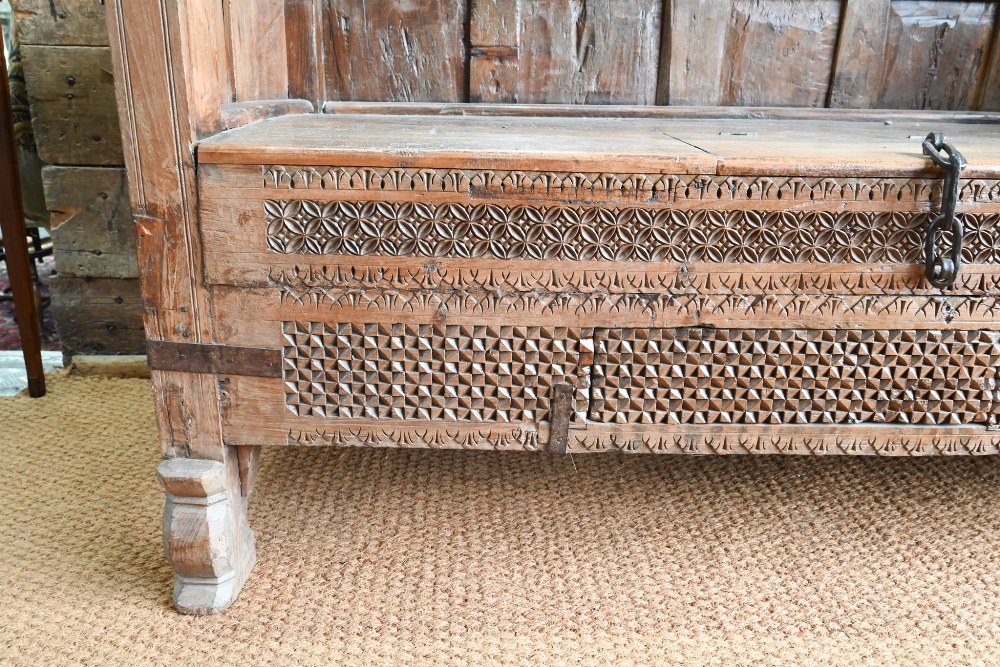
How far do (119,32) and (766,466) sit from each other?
4.25 feet

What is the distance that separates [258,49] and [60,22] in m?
0.57

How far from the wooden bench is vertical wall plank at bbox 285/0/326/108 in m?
0.39

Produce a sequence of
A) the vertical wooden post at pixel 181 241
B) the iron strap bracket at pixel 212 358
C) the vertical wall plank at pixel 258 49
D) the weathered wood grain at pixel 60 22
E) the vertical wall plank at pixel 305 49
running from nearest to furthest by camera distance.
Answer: the vertical wooden post at pixel 181 241 < the iron strap bracket at pixel 212 358 < the vertical wall plank at pixel 258 49 < the vertical wall plank at pixel 305 49 < the weathered wood grain at pixel 60 22

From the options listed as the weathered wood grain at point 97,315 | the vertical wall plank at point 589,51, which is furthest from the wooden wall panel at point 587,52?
the weathered wood grain at point 97,315

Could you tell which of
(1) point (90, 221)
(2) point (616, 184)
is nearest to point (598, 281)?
(2) point (616, 184)

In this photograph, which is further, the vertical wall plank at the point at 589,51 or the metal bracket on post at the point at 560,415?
the vertical wall plank at the point at 589,51

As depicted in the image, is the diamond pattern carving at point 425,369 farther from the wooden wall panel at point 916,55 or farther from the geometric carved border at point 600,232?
the wooden wall panel at point 916,55

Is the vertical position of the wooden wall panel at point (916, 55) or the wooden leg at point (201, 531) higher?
the wooden wall panel at point (916, 55)

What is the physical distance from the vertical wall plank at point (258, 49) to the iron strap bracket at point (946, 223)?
1.00 meters

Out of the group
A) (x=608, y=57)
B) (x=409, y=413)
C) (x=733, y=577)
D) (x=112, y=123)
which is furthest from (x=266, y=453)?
(x=608, y=57)

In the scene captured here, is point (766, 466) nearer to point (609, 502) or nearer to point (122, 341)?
point (609, 502)

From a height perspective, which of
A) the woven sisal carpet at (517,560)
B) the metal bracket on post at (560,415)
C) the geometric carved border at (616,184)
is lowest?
the woven sisal carpet at (517,560)

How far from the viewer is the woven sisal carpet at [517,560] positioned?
0.95m

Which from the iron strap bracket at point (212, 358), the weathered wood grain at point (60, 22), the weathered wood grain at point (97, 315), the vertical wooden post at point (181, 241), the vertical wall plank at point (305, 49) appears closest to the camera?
the vertical wooden post at point (181, 241)
